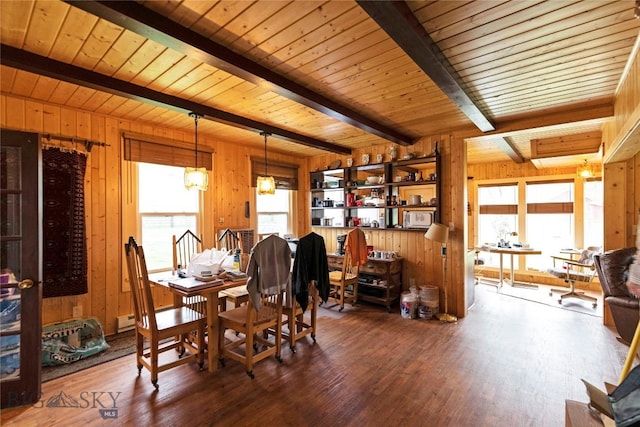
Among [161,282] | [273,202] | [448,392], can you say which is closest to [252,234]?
[273,202]

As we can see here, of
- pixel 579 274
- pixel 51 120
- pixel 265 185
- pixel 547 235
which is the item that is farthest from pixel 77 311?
pixel 547 235

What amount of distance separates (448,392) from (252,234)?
3426 millimetres

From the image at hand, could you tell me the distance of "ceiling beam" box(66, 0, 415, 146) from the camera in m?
1.54

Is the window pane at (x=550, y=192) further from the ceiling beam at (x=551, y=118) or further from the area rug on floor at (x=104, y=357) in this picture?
the area rug on floor at (x=104, y=357)

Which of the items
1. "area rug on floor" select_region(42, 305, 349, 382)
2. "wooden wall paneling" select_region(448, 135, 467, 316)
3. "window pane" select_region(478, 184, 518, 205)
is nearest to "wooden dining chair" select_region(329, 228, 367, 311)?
"wooden wall paneling" select_region(448, 135, 467, 316)

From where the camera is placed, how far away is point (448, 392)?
237 centimetres

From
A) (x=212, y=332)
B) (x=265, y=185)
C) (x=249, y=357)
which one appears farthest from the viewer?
(x=265, y=185)

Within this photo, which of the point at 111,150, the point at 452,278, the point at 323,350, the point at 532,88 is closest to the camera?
the point at 532,88

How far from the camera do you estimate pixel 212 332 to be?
2.70 meters

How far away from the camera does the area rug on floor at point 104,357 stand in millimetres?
2641

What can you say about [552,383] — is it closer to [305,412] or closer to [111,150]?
[305,412]

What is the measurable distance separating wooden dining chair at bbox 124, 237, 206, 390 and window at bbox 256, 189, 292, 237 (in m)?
2.47

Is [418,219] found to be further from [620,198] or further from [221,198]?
[221,198]

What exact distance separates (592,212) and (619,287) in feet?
10.8
